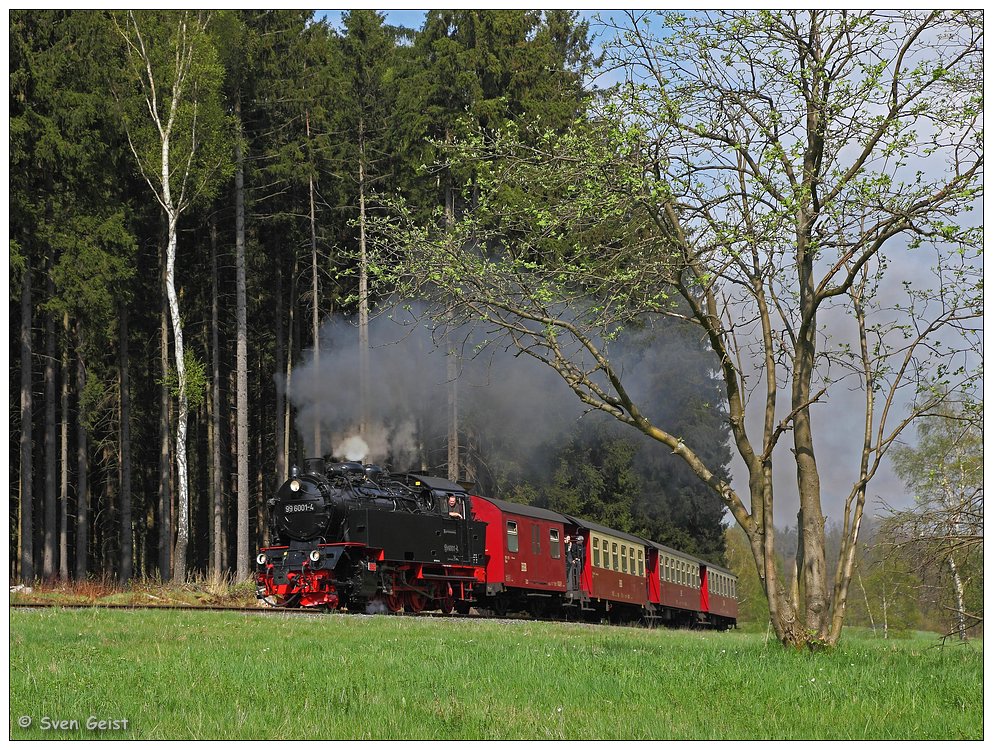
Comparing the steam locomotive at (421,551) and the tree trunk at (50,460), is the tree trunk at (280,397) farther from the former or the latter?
the steam locomotive at (421,551)

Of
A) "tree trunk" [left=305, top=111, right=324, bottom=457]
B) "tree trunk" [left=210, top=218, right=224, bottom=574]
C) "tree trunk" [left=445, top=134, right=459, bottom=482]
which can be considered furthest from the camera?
"tree trunk" [left=210, top=218, right=224, bottom=574]

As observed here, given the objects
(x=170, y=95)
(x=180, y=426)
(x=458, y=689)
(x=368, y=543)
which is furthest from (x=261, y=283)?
(x=458, y=689)

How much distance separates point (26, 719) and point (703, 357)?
3174 cm

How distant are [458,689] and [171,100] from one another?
65.9 feet

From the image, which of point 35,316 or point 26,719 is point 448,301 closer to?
point 26,719

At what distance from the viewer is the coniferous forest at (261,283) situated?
2664 centimetres

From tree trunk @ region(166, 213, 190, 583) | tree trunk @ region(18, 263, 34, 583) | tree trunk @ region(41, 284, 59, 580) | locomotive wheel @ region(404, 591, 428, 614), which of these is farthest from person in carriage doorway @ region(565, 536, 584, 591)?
tree trunk @ region(18, 263, 34, 583)

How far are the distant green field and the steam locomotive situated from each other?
257 inches

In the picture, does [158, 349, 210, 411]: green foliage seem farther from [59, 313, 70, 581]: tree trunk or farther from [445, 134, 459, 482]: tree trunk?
[59, 313, 70, 581]: tree trunk

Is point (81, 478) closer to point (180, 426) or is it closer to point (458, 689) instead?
point (180, 426)

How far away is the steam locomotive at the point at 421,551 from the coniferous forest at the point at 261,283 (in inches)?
193

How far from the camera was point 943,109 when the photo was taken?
1172 centimetres

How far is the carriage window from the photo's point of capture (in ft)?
73.8

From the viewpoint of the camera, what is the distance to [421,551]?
20.9 meters
